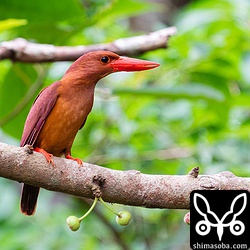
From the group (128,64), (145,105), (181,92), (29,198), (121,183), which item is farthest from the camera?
(145,105)

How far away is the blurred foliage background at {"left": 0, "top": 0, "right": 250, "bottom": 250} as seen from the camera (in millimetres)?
2913

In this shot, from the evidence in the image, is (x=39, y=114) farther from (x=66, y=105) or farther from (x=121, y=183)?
(x=121, y=183)

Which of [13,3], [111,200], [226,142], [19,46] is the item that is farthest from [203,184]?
[226,142]

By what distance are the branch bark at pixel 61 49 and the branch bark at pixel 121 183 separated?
0.89 m

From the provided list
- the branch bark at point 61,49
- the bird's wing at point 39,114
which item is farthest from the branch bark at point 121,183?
the branch bark at point 61,49

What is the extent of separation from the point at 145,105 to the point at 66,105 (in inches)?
50.2

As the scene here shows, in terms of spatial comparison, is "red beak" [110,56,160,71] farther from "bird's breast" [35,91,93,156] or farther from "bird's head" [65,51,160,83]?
"bird's breast" [35,91,93,156]

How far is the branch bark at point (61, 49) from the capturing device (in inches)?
106

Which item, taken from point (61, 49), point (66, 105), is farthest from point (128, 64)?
point (61, 49)

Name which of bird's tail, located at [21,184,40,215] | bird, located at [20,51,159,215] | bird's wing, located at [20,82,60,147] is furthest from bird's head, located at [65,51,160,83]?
bird's tail, located at [21,184,40,215]

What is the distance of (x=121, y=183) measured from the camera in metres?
1.89

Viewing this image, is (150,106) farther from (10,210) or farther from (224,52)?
(10,210)

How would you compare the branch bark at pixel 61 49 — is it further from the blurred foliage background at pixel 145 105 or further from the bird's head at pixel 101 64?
the bird's head at pixel 101 64

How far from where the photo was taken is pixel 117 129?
3.48 m
